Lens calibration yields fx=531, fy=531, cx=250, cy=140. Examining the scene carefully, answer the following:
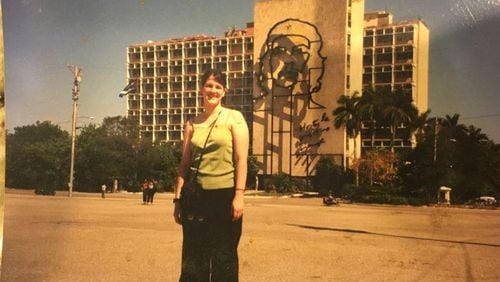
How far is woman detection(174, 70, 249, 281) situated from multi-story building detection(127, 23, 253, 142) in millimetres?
89

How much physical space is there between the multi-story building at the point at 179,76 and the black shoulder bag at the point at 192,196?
0.90 feet

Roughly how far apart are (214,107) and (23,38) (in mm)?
1731

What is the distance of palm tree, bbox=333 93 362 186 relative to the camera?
3622 mm

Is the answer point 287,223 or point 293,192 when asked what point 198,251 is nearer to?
point 293,192

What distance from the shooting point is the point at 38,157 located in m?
4.00

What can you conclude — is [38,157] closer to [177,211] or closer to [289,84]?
[177,211]

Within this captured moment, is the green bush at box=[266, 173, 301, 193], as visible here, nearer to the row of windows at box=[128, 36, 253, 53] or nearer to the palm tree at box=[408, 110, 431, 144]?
the row of windows at box=[128, 36, 253, 53]

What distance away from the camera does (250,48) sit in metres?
3.72

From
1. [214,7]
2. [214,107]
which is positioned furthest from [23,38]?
[214,107]

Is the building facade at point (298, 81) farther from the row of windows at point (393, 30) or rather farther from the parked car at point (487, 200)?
the parked car at point (487, 200)

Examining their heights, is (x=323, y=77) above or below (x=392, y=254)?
above

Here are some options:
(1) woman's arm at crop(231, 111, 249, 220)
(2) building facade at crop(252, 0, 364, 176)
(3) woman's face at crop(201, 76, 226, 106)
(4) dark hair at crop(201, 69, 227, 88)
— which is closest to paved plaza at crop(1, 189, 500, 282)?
(1) woman's arm at crop(231, 111, 249, 220)

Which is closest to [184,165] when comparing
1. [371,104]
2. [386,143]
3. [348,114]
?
[348,114]

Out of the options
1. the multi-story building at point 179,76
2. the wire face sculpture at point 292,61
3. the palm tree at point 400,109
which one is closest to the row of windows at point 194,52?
the multi-story building at point 179,76
